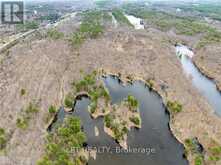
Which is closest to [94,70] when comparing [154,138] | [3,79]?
[3,79]

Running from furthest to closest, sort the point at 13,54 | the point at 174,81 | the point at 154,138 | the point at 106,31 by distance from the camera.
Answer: the point at 106,31, the point at 13,54, the point at 174,81, the point at 154,138

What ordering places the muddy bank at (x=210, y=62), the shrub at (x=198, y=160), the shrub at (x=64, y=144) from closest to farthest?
the shrub at (x=64, y=144), the shrub at (x=198, y=160), the muddy bank at (x=210, y=62)

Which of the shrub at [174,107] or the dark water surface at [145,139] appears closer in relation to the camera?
the dark water surface at [145,139]

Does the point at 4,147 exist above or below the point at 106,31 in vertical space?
below

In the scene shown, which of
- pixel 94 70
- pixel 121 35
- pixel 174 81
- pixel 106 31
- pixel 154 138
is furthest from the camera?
pixel 106 31

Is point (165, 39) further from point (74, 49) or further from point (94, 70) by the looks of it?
point (94, 70)

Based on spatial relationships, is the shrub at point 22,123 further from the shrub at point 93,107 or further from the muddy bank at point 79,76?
the shrub at point 93,107

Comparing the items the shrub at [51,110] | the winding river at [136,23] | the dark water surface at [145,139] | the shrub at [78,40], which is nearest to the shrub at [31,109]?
the shrub at [51,110]
